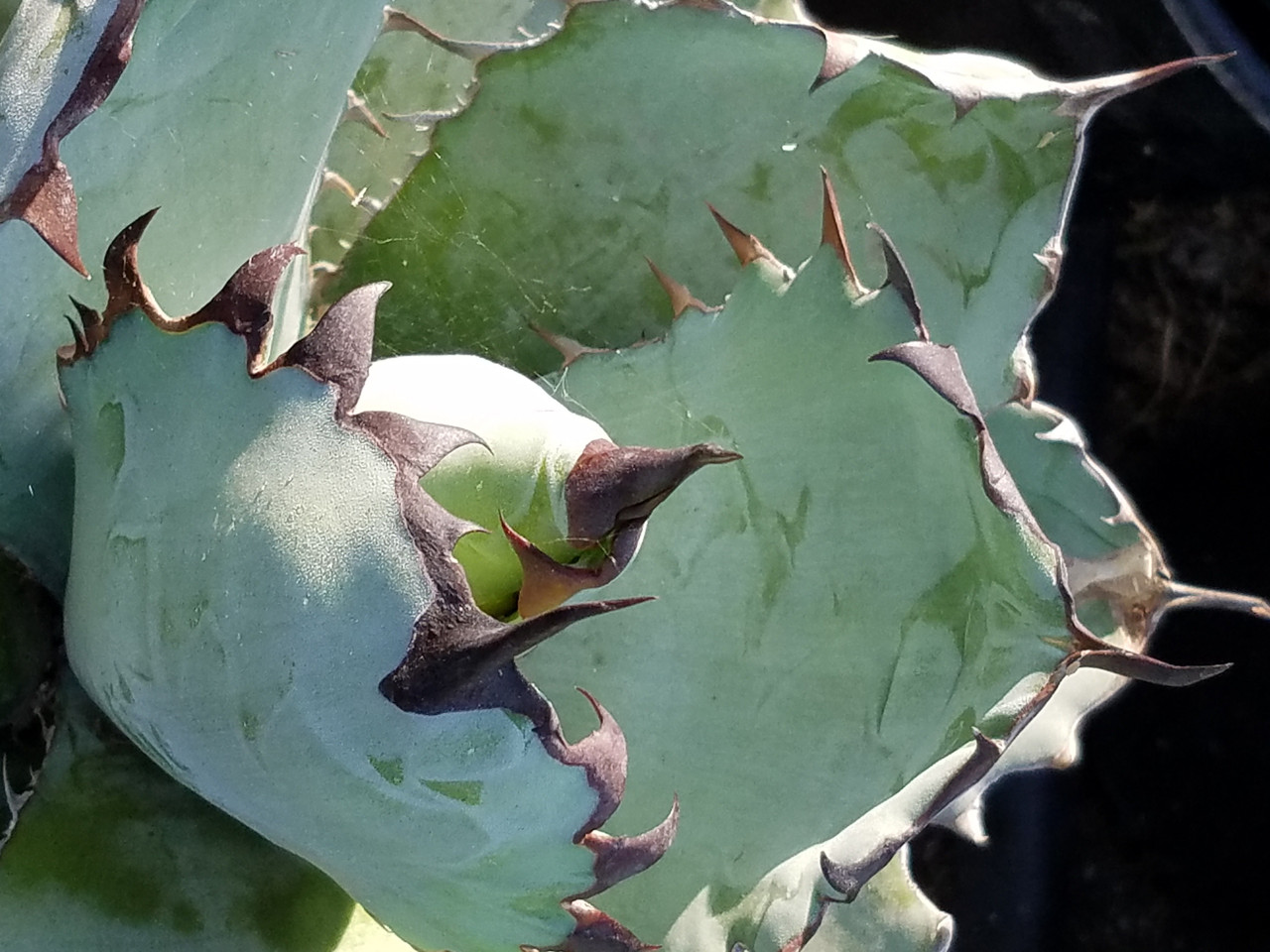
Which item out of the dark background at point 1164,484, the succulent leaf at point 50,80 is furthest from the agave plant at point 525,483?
the dark background at point 1164,484

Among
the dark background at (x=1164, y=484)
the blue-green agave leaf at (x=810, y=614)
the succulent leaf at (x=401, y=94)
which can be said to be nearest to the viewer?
the blue-green agave leaf at (x=810, y=614)

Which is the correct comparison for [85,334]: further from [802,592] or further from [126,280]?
[802,592]

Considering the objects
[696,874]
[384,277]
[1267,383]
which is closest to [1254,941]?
[1267,383]

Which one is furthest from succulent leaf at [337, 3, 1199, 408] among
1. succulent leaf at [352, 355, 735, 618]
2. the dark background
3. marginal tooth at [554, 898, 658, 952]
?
the dark background

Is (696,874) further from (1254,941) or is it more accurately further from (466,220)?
(1254,941)

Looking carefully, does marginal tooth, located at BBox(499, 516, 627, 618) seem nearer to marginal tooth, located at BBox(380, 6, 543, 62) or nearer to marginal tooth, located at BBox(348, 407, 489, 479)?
marginal tooth, located at BBox(348, 407, 489, 479)

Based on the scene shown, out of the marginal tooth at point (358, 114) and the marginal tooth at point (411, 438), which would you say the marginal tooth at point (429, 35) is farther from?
the marginal tooth at point (411, 438)
